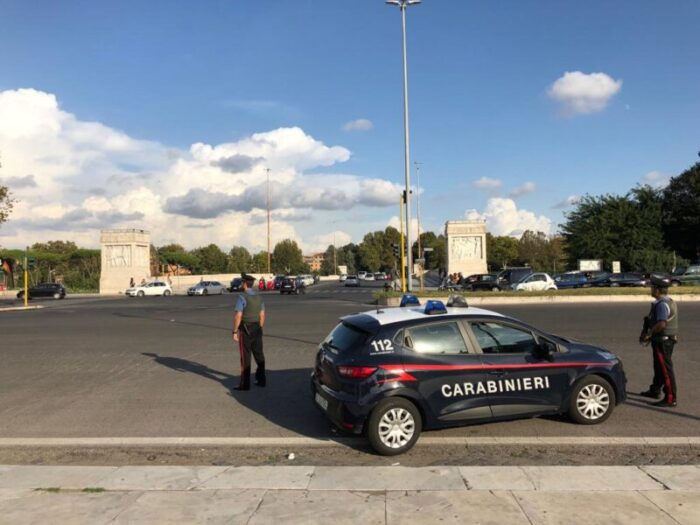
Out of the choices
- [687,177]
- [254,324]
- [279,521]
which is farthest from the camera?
[687,177]

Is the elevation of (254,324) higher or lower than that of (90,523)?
higher

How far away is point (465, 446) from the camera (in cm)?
571

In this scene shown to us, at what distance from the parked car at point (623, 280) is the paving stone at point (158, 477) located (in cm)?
3778

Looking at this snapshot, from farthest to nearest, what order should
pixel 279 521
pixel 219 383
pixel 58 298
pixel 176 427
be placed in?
1. pixel 58 298
2. pixel 219 383
3. pixel 176 427
4. pixel 279 521

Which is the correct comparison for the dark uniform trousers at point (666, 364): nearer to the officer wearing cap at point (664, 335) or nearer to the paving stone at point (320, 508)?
the officer wearing cap at point (664, 335)

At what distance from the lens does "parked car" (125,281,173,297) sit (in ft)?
162

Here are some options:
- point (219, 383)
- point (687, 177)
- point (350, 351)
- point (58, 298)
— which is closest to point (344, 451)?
point (350, 351)

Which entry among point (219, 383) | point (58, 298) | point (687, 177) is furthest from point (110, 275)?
point (687, 177)

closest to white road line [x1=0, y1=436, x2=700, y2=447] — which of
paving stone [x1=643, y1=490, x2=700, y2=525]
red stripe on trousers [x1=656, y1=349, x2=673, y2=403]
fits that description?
red stripe on trousers [x1=656, y1=349, x2=673, y2=403]

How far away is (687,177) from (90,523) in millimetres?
60426

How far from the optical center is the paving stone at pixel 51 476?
457 centimetres

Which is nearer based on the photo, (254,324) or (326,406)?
(326,406)

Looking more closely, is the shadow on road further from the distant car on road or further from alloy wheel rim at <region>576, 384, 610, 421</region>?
the distant car on road

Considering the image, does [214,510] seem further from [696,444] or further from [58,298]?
[58,298]
